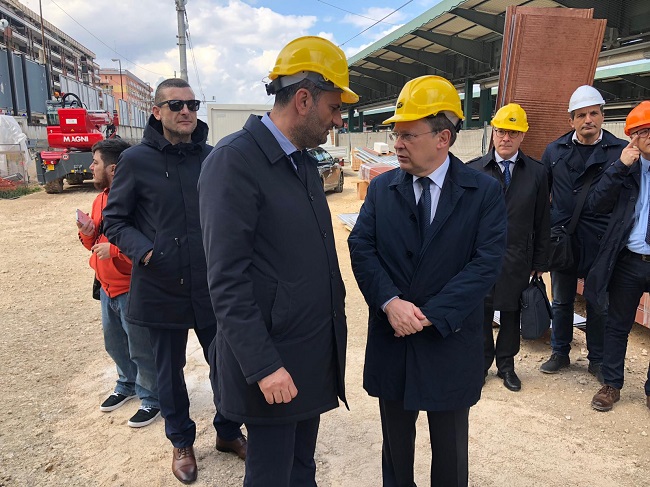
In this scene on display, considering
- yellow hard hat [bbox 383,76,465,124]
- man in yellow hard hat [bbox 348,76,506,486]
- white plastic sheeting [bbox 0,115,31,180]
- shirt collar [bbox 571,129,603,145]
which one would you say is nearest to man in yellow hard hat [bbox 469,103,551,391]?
shirt collar [bbox 571,129,603,145]

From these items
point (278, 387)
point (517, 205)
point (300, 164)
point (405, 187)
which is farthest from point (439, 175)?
point (517, 205)

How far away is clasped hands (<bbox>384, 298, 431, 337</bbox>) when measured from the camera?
1.92 m

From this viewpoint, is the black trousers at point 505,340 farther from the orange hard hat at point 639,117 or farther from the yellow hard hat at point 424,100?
the yellow hard hat at point 424,100

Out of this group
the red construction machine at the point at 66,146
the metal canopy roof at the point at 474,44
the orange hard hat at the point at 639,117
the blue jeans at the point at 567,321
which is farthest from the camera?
the red construction machine at the point at 66,146

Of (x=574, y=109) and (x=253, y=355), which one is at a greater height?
(x=574, y=109)

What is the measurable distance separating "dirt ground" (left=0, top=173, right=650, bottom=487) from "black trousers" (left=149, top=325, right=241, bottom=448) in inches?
10.7

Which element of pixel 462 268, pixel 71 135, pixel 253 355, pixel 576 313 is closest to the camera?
pixel 253 355

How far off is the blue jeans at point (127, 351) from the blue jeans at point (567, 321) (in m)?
3.25

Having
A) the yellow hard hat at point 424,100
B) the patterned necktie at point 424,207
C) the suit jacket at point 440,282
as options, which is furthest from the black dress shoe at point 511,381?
the yellow hard hat at point 424,100

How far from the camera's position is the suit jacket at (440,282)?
202cm

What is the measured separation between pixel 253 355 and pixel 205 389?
2453mm

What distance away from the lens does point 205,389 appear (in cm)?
378

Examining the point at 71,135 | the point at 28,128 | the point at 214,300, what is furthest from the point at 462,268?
the point at 28,128

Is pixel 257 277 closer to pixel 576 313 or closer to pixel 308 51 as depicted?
pixel 308 51
